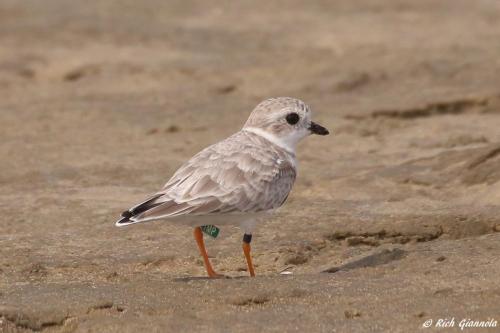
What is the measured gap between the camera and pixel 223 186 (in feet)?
24.3

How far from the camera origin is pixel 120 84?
1430 centimetres

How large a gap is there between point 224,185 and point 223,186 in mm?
15

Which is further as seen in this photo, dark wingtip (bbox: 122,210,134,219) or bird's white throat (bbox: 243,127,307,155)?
bird's white throat (bbox: 243,127,307,155)

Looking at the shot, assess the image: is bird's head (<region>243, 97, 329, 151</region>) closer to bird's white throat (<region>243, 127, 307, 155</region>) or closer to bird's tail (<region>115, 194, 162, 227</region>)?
bird's white throat (<region>243, 127, 307, 155</region>)

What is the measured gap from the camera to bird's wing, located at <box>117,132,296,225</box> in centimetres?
717

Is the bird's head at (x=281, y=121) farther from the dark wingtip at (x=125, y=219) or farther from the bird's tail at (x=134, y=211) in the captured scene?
the dark wingtip at (x=125, y=219)

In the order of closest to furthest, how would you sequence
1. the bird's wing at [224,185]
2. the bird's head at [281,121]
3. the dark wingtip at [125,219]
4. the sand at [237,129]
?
the sand at [237,129] < the dark wingtip at [125,219] < the bird's wing at [224,185] < the bird's head at [281,121]

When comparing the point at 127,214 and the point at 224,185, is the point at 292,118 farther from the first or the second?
the point at 127,214

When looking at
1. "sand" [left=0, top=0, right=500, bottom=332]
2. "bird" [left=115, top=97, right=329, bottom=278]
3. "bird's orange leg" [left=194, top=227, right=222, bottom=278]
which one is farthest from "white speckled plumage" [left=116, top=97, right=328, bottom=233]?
"sand" [left=0, top=0, right=500, bottom=332]

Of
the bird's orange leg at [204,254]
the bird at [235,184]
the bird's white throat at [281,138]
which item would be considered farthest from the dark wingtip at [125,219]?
the bird's white throat at [281,138]

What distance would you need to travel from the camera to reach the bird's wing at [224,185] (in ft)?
23.5

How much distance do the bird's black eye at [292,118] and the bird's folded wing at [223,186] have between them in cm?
38

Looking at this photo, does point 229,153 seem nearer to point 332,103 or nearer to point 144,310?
point 144,310

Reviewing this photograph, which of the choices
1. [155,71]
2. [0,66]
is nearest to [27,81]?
[0,66]
